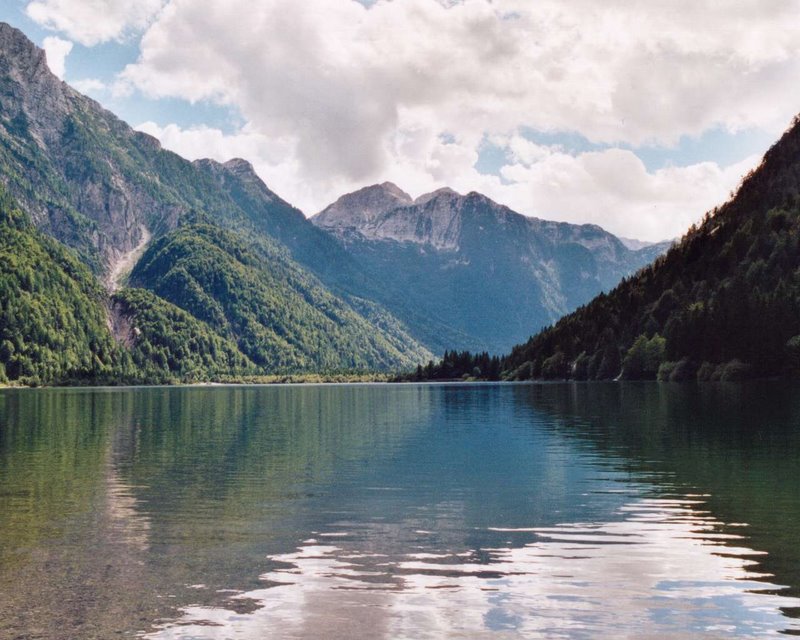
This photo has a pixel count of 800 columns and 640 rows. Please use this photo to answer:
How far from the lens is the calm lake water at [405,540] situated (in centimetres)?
2269

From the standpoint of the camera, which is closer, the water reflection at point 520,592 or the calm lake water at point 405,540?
the water reflection at point 520,592

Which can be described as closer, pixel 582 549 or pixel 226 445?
pixel 582 549

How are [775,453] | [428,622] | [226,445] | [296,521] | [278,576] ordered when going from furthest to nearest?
[226,445] < [775,453] < [296,521] < [278,576] < [428,622]

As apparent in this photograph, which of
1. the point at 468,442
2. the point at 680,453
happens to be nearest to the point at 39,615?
the point at 680,453

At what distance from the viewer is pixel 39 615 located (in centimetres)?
2316

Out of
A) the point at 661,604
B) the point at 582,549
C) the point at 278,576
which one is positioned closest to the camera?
the point at 661,604

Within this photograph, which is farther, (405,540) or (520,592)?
(405,540)

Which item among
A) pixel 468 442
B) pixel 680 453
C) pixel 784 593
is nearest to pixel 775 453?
pixel 680 453

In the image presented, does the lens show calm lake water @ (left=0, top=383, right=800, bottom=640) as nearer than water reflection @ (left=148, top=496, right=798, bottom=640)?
No

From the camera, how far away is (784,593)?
80.9 ft

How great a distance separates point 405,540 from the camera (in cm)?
3312

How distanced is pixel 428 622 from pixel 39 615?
10111mm

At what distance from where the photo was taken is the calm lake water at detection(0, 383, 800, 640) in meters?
22.7

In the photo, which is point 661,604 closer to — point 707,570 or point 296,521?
point 707,570
